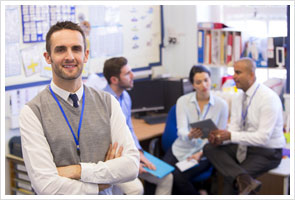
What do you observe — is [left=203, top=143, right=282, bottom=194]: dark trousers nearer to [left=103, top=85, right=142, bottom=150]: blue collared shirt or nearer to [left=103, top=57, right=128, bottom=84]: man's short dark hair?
[left=103, top=85, right=142, bottom=150]: blue collared shirt

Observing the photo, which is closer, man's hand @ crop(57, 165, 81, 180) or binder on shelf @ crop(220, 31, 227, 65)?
man's hand @ crop(57, 165, 81, 180)

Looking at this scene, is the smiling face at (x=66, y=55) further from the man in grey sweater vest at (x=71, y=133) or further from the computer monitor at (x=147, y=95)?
the computer monitor at (x=147, y=95)

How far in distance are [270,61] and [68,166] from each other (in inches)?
109

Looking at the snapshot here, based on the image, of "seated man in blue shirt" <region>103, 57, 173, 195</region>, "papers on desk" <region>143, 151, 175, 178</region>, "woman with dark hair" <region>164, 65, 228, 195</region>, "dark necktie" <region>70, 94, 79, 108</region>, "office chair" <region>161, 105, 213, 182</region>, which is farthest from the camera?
"office chair" <region>161, 105, 213, 182</region>

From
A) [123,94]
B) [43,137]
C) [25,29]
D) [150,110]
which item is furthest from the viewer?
[150,110]

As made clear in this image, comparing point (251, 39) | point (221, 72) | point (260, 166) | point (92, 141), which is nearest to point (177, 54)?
point (221, 72)

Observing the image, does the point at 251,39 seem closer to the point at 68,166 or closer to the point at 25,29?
the point at 25,29

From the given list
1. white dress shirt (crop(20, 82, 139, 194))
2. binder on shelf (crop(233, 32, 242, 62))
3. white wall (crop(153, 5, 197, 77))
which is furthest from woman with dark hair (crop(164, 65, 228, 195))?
white dress shirt (crop(20, 82, 139, 194))

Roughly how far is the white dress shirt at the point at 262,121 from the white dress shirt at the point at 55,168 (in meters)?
1.41

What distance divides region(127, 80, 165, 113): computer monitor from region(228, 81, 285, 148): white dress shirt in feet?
4.60

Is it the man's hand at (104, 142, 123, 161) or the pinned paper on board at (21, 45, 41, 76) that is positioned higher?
the pinned paper on board at (21, 45, 41, 76)

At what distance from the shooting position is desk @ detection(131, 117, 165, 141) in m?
3.90

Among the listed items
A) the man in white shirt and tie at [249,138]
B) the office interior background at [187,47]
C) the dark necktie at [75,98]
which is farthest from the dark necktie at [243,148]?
the dark necktie at [75,98]

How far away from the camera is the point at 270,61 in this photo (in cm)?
418
